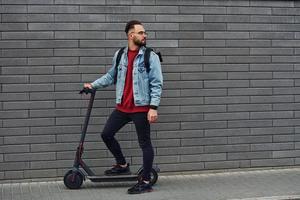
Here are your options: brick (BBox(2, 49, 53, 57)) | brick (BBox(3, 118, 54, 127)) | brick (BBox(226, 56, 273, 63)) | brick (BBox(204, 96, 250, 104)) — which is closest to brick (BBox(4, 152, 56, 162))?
brick (BBox(3, 118, 54, 127))

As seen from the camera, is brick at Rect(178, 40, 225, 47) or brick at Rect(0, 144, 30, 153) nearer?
brick at Rect(0, 144, 30, 153)

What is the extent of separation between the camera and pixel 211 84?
7.71 meters

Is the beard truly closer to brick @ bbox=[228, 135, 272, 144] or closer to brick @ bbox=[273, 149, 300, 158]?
brick @ bbox=[228, 135, 272, 144]

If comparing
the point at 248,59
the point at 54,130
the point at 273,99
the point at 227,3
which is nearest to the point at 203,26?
the point at 227,3

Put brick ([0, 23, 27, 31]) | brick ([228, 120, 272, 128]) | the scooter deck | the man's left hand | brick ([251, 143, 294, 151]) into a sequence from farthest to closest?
brick ([251, 143, 294, 151]) → brick ([228, 120, 272, 128]) → brick ([0, 23, 27, 31]) → the scooter deck → the man's left hand

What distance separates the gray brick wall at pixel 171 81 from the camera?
23.5ft

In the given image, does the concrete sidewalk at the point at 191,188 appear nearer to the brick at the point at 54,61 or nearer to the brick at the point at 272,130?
the brick at the point at 272,130

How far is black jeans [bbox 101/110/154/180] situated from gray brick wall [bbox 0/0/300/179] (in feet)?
1.81

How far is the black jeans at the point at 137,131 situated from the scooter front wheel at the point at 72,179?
0.48 metres

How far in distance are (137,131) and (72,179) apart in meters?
0.96

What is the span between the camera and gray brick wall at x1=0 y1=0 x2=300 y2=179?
7.17m

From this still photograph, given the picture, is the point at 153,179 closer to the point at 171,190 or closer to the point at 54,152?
the point at 171,190

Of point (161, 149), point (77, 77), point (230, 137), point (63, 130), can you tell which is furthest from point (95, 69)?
point (230, 137)

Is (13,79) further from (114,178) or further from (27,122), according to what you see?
(114,178)
